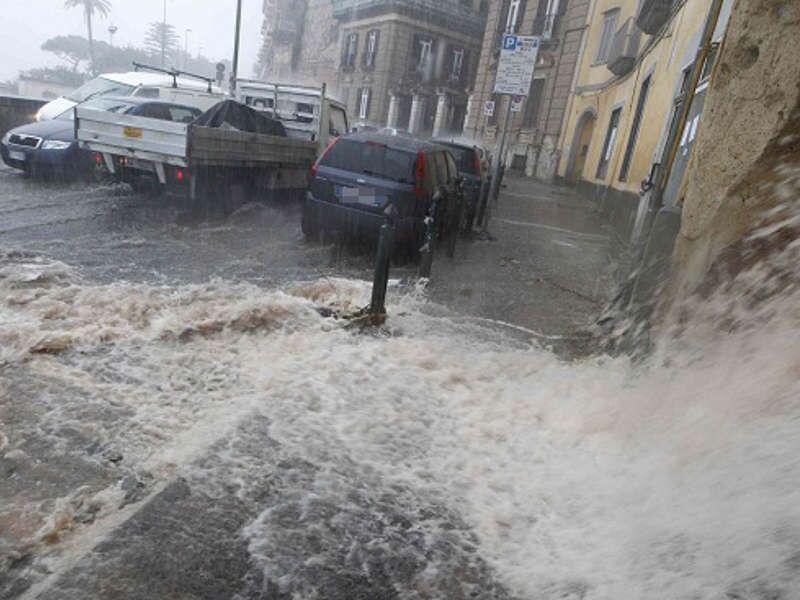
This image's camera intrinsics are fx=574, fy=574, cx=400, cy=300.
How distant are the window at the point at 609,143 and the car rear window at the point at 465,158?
666cm

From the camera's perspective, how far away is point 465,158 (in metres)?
11.9

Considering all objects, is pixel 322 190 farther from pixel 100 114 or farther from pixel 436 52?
pixel 436 52

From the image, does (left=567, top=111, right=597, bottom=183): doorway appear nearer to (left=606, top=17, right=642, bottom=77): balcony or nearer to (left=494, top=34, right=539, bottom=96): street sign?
(left=606, top=17, right=642, bottom=77): balcony

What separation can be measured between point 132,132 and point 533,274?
6350mm

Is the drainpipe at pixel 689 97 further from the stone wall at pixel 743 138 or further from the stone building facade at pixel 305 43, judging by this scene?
the stone building facade at pixel 305 43

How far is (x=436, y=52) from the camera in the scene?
42.3 meters

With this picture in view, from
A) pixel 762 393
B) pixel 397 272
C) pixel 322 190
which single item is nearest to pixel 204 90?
pixel 322 190

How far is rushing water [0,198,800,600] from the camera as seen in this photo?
237 centimetres

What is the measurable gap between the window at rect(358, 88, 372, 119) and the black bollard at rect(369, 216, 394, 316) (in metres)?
40.7

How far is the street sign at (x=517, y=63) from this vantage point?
10.1m

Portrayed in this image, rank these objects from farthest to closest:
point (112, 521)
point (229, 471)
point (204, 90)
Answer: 1. point (204, 90)
2. point (229, 471)
3. point (112, 521)

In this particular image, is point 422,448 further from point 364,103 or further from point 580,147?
point 364,103

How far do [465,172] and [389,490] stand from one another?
9488mm

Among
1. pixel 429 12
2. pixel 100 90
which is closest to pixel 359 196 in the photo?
pixel 100 90
